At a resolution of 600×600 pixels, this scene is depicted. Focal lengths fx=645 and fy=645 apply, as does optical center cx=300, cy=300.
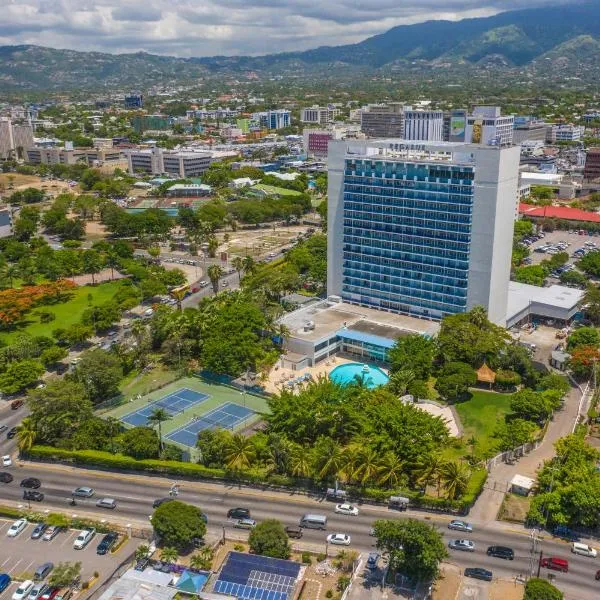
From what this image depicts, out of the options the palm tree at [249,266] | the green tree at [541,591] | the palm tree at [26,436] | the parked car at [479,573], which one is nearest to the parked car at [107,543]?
the palm tree at [26,436]

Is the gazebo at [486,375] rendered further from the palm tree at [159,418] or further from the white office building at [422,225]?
the palm tree at [159,418]

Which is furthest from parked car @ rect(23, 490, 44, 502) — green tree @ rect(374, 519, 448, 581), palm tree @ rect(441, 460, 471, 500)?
palm tree @ rect(441, 460, 471, 500)

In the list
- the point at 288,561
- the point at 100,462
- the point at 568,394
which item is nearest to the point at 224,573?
the point at 288,561

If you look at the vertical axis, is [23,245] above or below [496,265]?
below

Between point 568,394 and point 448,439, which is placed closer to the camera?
point 448,439

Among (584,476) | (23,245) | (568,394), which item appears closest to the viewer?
(584,476)

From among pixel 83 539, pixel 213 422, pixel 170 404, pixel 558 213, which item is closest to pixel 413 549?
pixel 83 539

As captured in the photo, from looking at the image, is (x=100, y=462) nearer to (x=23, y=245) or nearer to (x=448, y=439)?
(x=448, y=439)

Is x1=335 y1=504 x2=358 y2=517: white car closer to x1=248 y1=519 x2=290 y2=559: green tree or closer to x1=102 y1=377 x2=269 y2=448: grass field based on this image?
x1=248 y1=519 x2=290 y2=559: green tree
